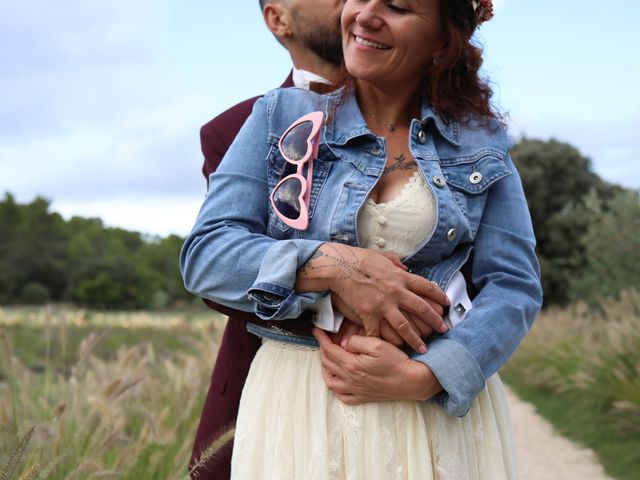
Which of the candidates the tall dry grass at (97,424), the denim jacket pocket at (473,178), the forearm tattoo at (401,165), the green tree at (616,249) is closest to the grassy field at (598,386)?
the tall dry grass at (97,424)

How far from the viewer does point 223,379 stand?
2.62 metres

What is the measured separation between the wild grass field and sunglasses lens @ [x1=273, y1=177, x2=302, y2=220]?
84 cm

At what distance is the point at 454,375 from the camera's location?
2047 mm

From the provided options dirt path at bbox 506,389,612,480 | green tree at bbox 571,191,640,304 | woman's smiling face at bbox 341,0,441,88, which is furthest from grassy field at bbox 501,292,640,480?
woman's smiling face at bbox 341,0,441,88

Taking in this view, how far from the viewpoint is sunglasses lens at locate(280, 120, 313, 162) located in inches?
86.8

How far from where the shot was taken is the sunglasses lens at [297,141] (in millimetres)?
2205

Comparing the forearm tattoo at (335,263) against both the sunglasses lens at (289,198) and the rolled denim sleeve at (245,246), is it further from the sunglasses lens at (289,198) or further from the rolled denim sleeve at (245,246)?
the sunglasses lens at (289,198)

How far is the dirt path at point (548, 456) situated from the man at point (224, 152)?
18.1 feet

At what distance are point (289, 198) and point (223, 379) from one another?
0.74m

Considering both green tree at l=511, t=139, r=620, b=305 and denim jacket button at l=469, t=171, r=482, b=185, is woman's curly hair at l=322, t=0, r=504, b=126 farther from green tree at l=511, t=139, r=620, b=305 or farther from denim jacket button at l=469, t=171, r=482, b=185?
green tree at l=511, t=139, r=620, b=305

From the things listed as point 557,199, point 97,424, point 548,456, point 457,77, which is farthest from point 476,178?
point 557,199

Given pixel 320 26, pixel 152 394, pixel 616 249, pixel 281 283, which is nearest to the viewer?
pixel 281 283

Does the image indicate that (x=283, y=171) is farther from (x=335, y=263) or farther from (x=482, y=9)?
(x=482, y=9)

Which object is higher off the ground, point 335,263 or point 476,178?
point 476,178
